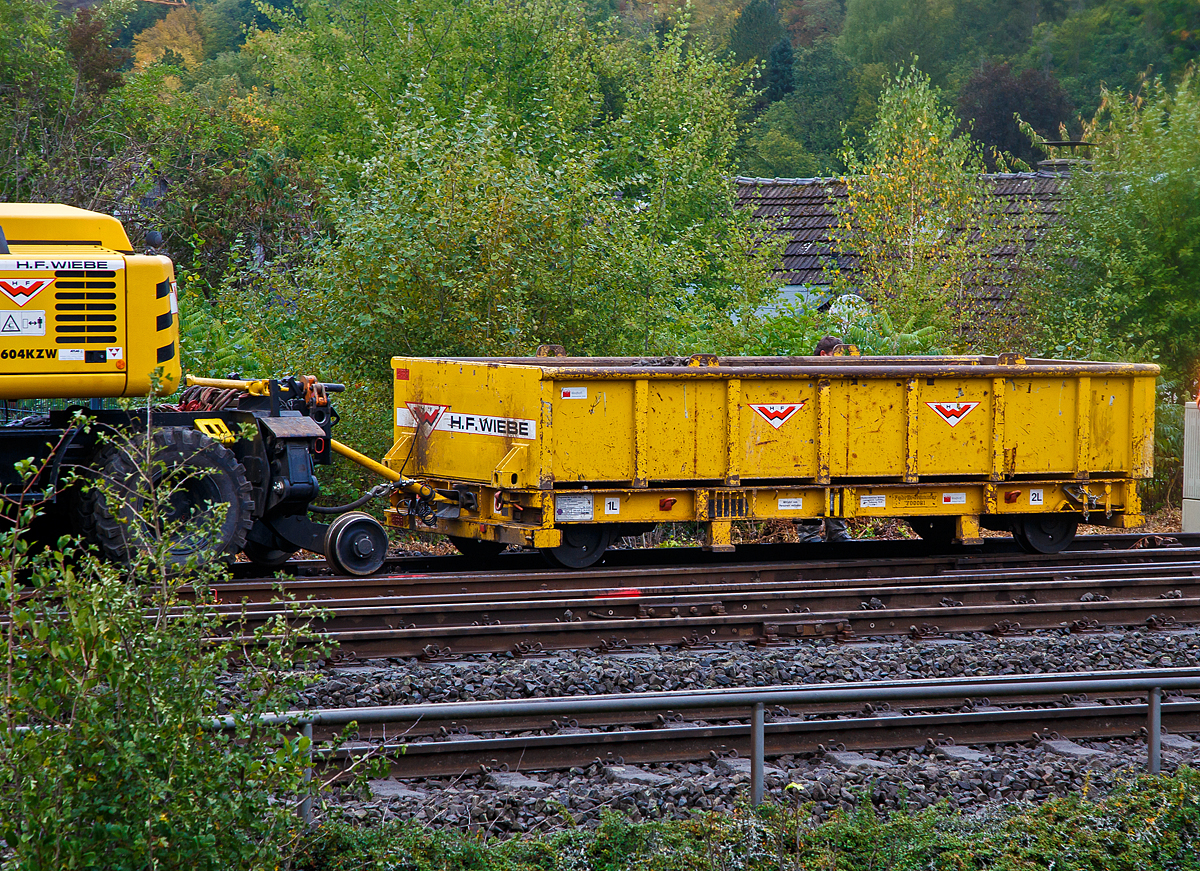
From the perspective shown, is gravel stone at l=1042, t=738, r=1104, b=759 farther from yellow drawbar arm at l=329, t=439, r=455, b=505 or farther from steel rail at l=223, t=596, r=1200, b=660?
yellow drawbar arm at l=329, t=439, r=455, b=505

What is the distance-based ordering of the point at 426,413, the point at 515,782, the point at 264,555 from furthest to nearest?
the point at 426,413, the point at 264,555, the point at 515,782

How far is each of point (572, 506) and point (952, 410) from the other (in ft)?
14.0

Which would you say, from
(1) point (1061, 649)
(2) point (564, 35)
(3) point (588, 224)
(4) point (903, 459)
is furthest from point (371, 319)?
(2) point (564, 35)

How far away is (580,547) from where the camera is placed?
42.8 feet

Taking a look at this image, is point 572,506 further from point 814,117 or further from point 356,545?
point 814,117

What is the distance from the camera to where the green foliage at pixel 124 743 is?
4.66 metres

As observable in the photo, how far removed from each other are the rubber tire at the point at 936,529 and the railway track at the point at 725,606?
157cm

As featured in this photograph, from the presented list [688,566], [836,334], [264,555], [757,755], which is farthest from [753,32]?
[757,755]

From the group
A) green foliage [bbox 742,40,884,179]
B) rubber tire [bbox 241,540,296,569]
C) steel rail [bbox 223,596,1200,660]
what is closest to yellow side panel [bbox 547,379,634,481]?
steel rail [bbox 223,596,1200,660]

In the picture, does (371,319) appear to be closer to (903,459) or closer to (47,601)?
(903,459)

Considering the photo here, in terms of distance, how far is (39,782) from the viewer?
463 centimetres

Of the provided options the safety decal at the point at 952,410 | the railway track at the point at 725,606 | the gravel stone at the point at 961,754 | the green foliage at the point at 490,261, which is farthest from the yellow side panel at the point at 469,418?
the gravel stone at the point at 961,754

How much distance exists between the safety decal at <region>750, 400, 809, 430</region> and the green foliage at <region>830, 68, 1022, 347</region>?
743 cm

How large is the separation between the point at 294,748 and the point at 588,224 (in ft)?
39.6
